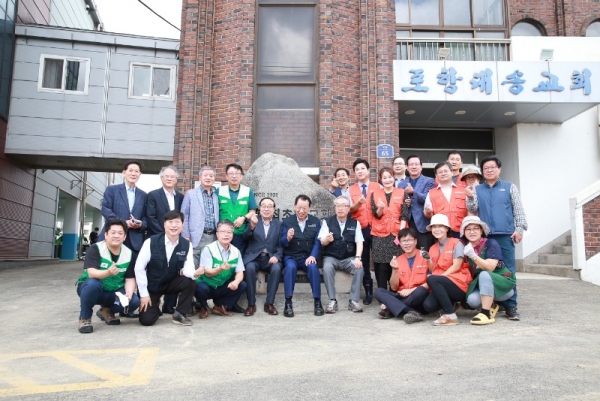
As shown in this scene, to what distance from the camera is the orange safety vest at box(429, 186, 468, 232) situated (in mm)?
5660

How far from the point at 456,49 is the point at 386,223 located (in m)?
7.48

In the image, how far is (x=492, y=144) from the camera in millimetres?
12945

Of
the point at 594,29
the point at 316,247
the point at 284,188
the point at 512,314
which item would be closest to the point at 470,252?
the point at 512,314

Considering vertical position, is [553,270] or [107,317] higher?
[553,270]

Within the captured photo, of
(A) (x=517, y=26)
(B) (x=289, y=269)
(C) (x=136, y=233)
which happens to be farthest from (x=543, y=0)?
(C) (x=136, y=233)

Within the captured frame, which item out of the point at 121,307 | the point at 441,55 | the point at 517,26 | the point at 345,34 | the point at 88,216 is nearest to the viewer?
the point at 121,307

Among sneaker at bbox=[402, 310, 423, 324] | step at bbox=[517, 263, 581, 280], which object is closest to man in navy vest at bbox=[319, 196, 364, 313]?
sneaker at bbox=[402, 310, 423, 324]

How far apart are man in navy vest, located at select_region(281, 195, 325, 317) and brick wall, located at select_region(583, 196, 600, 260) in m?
5.62

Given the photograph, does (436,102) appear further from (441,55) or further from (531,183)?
(531,183)

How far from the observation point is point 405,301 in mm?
5391

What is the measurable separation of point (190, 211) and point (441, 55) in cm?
762

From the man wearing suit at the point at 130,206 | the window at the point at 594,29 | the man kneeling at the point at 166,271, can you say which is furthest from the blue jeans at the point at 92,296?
the window at the point at 594,29

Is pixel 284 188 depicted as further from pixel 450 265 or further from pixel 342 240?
pixel 450 265

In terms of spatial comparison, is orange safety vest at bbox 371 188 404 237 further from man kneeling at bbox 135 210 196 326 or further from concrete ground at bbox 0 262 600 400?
man kneeling at bbox 135 210 196 326
